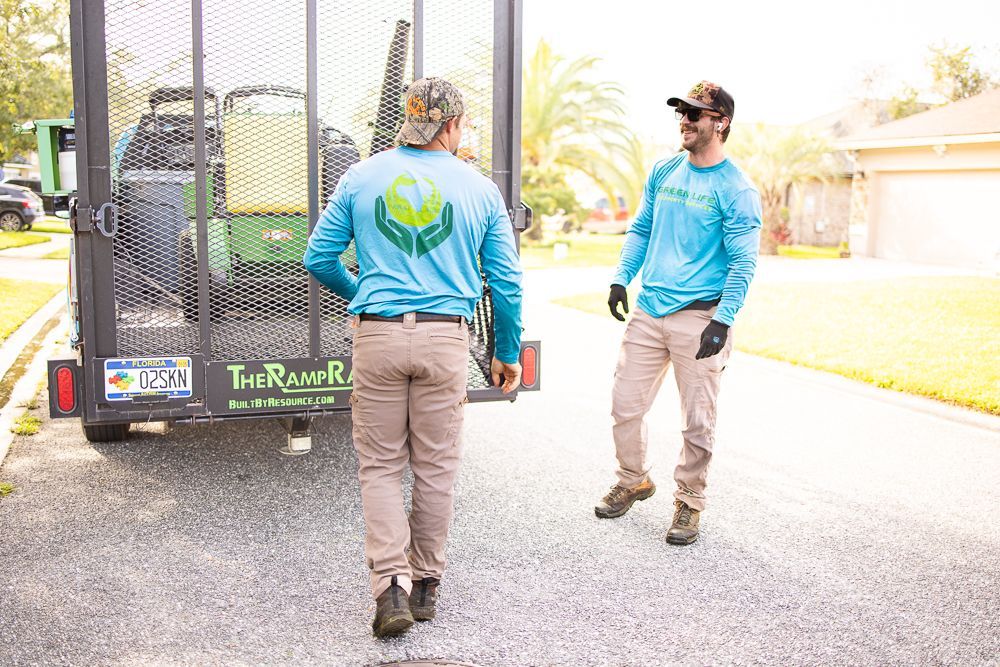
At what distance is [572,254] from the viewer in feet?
88.7

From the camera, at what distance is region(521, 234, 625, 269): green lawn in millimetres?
23656

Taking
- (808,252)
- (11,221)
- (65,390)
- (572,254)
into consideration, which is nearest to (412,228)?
(65,390)

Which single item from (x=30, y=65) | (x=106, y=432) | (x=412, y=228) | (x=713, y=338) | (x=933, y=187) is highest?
(x=30, y=65)

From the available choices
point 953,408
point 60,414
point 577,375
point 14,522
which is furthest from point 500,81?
point 953,408

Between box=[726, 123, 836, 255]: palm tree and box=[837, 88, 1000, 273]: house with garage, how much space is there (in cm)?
148

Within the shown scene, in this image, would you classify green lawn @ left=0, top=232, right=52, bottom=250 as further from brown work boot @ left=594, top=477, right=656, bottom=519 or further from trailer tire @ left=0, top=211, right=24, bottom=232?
brown work boot @ left=594, top=477, right=656, bottom=519

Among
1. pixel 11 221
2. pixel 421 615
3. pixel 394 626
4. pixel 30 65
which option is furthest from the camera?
pixel 11 221

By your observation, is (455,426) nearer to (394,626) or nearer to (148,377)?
(394,626)

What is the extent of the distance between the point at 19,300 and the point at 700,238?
10.6m

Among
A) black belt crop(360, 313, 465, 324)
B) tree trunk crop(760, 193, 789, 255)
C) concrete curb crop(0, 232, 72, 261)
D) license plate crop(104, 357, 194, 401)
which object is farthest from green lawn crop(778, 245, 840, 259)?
black belt crop(360, 313, 465, 324)

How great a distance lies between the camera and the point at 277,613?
3.61 m

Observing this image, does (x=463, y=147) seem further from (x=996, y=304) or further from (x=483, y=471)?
(x=996, y=304)

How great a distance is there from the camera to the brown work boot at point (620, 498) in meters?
4.82

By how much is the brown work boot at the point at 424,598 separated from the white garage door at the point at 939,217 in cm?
2130
